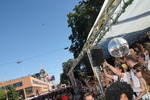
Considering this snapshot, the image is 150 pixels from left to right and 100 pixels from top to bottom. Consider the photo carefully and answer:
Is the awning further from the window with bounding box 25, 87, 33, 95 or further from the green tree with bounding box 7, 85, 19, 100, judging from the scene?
the window with bounding box 25, 87, 33, 95

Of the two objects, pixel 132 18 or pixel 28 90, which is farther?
pixel 28 90

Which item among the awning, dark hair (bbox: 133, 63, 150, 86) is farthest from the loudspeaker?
dark hair (bbox: 133, 63, 150, 86)

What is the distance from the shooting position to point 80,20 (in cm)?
2047

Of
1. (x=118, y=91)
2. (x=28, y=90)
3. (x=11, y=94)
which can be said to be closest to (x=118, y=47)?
(x=118, y=91)

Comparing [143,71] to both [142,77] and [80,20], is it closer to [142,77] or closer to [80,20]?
[142,77]

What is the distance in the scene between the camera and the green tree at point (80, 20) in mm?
18031

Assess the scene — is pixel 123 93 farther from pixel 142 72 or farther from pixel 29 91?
pixel 29 91

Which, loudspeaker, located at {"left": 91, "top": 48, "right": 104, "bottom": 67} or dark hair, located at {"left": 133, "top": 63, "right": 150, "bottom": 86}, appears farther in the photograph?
loudspeaker, located at {"left": 91, "top": 48, "right": 104, "bottom": 67}

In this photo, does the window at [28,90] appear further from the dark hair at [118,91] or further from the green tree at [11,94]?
the dark hair at [118,91]

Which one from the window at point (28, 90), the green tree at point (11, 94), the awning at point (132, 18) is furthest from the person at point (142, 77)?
the window at point (28, 90)

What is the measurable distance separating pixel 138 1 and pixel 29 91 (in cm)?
7121

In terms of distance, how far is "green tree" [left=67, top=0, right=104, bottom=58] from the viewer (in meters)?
18.0

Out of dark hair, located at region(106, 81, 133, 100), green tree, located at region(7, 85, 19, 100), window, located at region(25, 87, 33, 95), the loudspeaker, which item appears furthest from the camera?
window, located at region(25, 87, 33, 95)

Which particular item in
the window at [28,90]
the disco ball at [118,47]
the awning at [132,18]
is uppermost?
the window at [28,90]
